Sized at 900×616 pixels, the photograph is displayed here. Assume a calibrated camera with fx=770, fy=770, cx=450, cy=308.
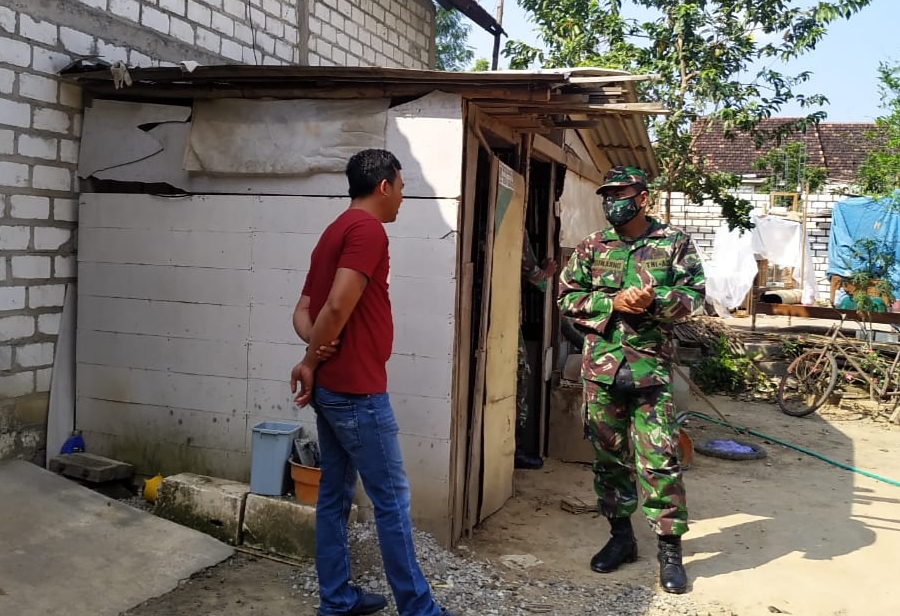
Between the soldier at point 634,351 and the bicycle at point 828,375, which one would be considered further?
the bicycle at point 828,375

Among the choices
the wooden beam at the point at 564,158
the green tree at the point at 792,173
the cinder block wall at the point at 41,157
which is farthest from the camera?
the green tree at the point at 792,173

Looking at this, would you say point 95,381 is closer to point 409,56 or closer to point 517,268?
point 517,268

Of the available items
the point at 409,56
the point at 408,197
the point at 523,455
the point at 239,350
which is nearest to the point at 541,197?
the point at 523,455

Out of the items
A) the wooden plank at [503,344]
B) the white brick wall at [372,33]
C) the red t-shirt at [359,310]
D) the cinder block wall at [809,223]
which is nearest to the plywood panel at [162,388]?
the wooden plank at [503,344]

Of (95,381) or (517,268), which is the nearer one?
(95,381)

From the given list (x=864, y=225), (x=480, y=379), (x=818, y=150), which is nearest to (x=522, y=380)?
(x=480, y=379)

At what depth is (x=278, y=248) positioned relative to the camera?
4.65 meters

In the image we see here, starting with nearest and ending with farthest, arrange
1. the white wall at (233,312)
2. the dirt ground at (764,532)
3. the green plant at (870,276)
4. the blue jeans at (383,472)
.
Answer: the blue jeans at (383,472) → the dirt ground at (764,532) → the white wall at (233,312) → the green plant at (870,276)

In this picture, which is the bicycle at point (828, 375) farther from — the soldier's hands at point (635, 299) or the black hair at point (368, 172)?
the black hair at point (368, 172)

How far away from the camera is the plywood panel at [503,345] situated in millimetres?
4941

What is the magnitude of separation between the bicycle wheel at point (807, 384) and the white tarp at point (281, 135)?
6.77 meters

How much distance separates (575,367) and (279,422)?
2.97 m

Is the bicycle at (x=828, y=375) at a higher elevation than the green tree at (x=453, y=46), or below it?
below

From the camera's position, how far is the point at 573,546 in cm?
466
